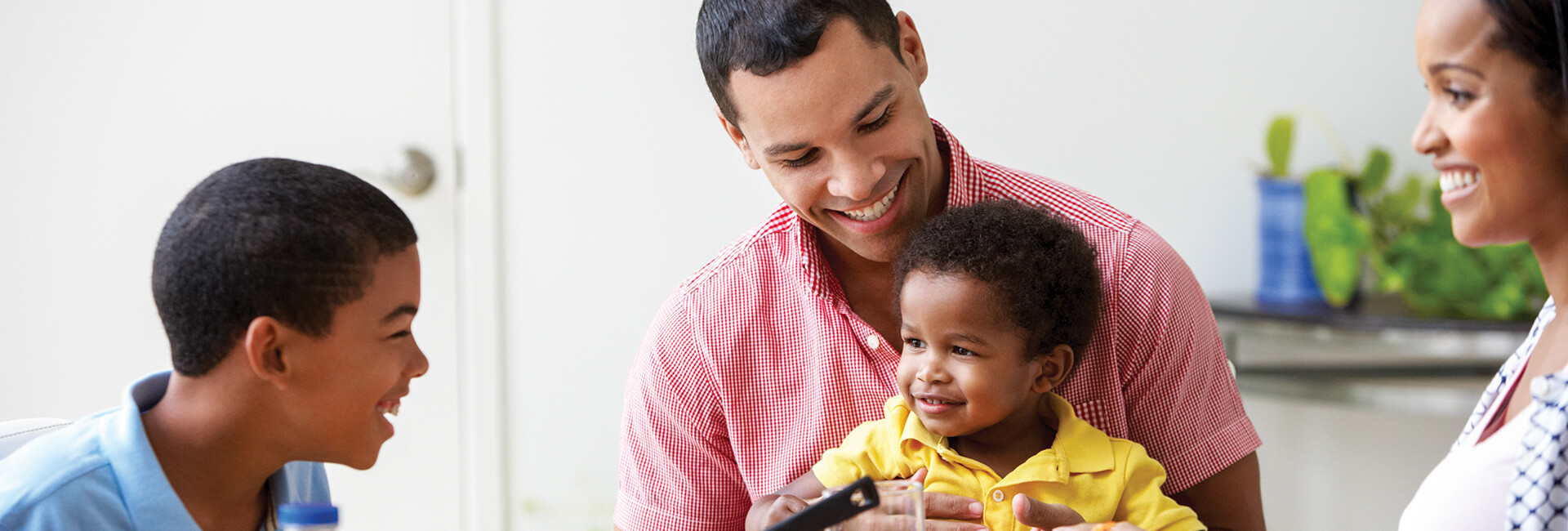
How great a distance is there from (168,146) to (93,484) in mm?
1693

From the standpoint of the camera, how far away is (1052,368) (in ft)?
4.33

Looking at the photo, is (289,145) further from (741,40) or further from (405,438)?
(741,40)

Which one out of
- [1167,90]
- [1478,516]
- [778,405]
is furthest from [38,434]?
[1167,90]

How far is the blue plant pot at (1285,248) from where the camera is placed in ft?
7.23

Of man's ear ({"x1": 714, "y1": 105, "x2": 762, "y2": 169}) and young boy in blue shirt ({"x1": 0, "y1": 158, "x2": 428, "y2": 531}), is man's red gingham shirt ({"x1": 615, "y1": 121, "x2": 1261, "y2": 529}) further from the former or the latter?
young boy in blue shirt ({"x1": 0, "y1": 158, "x2": 428, "y2": 531})

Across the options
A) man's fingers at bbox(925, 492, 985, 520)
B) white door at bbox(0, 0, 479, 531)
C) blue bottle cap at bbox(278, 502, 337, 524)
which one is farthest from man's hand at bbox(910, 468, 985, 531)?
white door at bbox(0, 0, 479, 531)

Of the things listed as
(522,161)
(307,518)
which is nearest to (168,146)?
(522,161)

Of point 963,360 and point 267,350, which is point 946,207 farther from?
point 267,350

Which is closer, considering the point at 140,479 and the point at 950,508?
the point at 140,479

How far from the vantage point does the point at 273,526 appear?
114cm

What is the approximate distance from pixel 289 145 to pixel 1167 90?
1.78 metres

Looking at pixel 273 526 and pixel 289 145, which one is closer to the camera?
pixel 273 526

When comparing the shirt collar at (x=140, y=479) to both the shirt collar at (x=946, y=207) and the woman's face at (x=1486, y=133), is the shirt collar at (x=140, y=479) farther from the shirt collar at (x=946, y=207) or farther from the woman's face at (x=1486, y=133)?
the woman's face at (x=1486, y=133)

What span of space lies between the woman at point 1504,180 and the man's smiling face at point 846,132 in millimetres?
510
